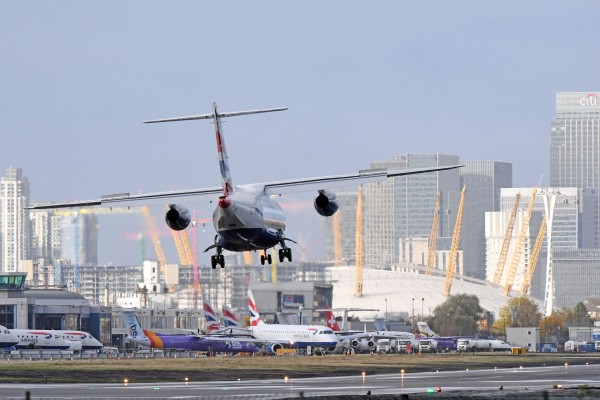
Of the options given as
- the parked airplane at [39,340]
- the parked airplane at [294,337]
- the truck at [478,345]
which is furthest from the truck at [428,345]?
the parked airplane at [39,340]

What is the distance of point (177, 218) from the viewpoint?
284ft

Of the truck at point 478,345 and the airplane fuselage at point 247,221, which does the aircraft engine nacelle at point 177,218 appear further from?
the truck at point 478,345

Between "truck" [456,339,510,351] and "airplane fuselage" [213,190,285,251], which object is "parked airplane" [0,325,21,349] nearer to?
"truck" [456,339,510,351]

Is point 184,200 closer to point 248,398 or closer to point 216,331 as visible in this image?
point 248,398

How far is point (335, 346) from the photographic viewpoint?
7190 inches

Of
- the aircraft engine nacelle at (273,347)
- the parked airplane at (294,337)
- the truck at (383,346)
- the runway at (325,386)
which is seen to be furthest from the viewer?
the truck at (383,346)

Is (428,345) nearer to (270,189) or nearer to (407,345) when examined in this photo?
(407,345)

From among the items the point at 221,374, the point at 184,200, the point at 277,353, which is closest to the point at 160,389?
the point at 184,200

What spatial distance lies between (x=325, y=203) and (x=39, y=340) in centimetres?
9280

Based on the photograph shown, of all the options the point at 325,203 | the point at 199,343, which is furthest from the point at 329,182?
the point at 199,343

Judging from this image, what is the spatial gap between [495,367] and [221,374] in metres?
30.9

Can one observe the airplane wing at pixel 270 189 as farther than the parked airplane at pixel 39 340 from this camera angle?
No

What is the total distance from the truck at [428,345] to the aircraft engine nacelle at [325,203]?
10653 centimetres

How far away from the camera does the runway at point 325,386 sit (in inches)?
3366
